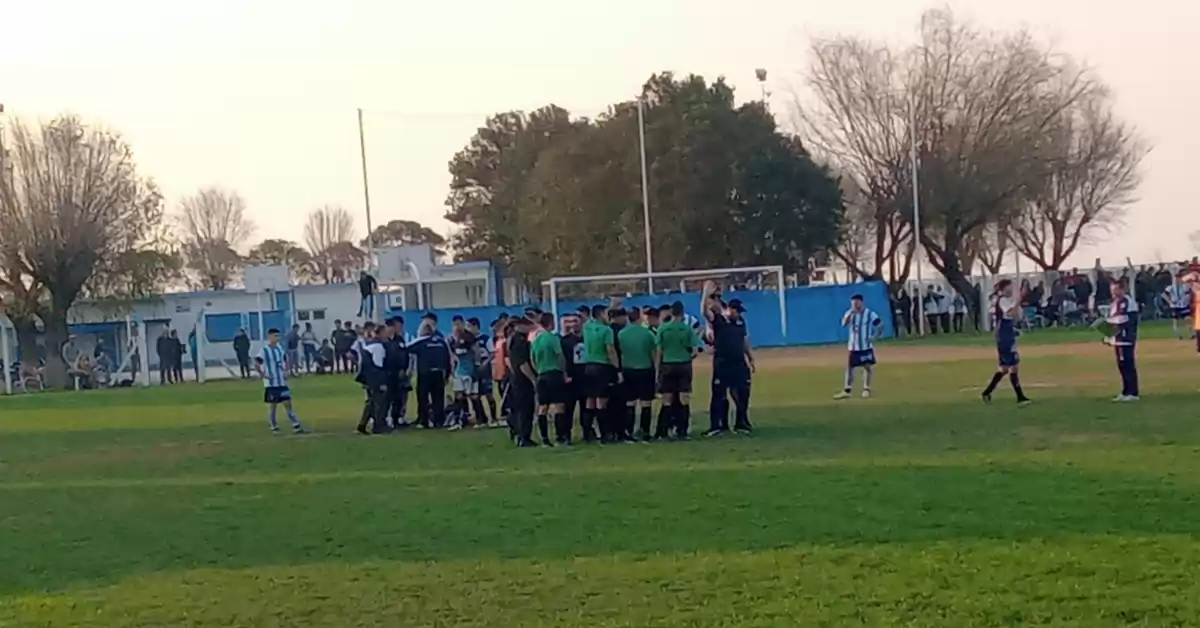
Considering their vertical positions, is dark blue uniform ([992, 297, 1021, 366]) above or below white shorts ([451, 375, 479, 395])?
above

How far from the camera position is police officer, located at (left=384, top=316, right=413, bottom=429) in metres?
24.1

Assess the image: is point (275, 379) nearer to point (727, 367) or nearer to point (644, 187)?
point (727, 367)

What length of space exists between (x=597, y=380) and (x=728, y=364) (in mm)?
1635

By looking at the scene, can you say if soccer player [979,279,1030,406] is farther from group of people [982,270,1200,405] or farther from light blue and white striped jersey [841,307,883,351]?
light blue and white striped jersey [841,307,883,351]

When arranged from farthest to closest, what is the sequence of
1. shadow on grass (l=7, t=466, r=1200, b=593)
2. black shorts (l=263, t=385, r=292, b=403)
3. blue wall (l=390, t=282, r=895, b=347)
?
blue wall (l=390, t=282, r=895, b=347) → black shorts (l=263, t=385, r=292, b=403) → shadow on grass (l=7, t=466, r=1200, b=593)

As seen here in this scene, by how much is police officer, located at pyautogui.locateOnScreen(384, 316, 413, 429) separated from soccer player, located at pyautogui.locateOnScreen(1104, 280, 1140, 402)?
33.8ft

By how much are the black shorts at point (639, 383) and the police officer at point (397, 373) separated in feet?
17.7

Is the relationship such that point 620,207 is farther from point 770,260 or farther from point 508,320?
point 508,320

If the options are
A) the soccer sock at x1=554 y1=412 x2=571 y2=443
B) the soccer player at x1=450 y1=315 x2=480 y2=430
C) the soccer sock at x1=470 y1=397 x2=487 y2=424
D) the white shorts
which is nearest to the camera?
the soccer sock at x1=554 y1=412 x2=571 y2=443

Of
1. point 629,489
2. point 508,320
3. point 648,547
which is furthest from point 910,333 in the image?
point 648,547

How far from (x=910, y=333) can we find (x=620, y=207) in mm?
14046

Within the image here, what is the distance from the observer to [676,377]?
19.6 meters

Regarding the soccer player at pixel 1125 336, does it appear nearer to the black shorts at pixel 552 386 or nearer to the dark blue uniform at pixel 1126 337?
the dark blue uniform at pixel 1126 337

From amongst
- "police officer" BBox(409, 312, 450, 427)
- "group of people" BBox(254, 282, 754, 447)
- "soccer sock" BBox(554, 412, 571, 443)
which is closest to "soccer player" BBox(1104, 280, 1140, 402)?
"group of people" BBox(254, 282, 754, 447)
